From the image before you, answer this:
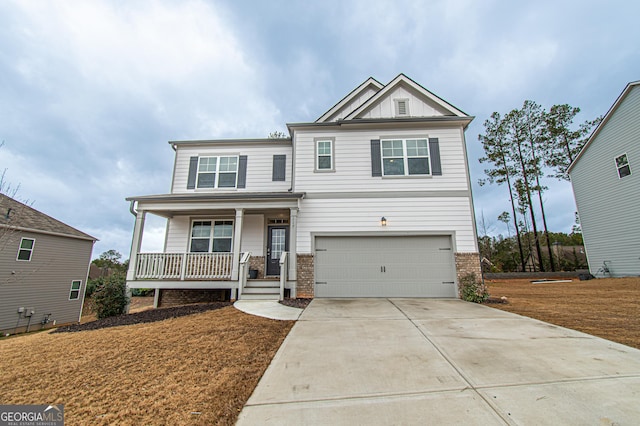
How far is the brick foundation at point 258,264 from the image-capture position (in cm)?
961

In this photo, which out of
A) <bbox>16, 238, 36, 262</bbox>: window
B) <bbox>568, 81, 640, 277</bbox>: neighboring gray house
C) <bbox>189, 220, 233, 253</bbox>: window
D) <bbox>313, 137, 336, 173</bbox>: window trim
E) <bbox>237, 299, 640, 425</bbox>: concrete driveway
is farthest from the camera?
<bbox>16, 238, 36, 262</bbox>: window

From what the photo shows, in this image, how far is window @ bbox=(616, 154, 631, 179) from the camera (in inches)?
469

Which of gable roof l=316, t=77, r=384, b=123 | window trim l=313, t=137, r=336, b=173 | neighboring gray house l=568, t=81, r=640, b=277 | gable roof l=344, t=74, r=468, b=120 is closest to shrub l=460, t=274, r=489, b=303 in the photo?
window trim l=313, t=137, r=336, b=173

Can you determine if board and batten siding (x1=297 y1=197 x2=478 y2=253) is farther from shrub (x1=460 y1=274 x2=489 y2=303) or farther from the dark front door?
the dark front door

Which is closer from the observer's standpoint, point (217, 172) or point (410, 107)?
point (410, 107)

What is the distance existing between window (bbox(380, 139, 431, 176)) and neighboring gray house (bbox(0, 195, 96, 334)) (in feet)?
49.7

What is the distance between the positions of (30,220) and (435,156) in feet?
63.0

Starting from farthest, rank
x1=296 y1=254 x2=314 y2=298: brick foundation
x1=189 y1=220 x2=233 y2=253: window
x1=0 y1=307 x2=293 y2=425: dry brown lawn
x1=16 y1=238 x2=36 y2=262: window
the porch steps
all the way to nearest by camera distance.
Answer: x1=16 y1=238 x2=36 y2=262: window → x1=189 y1=220 x2=233 y2=253: window → x1=296 y1=254 x2=314 y2=298: brick foundation → the porch steps → x1=0 y1=307 x2=293 y2=425: dry brown lawn

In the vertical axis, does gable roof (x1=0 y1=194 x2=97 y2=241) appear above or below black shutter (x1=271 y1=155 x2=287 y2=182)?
below

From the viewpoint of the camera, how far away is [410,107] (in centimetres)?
1013

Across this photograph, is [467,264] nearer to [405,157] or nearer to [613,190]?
[405,157]

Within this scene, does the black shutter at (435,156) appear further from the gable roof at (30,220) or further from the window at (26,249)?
the window at (26,249)

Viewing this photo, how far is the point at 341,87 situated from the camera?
40719mm

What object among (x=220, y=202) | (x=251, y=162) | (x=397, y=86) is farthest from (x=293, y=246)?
(x=397, y=86)
